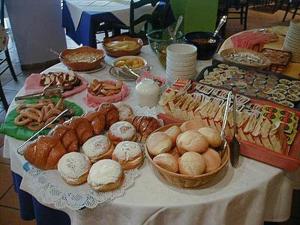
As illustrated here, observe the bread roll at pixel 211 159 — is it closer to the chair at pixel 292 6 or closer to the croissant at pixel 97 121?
the croissant at pixel 97 121

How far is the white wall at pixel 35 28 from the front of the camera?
2787mm

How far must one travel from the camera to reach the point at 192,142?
0.67 meters

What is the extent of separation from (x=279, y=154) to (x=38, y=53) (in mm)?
2754

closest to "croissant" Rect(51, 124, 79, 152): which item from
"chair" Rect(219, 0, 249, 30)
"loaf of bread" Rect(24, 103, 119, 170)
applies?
"loaf of bread" Rect(24, 103, 119, 170)

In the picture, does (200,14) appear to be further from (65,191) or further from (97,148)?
(65,191)

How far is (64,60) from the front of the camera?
1.17 metres

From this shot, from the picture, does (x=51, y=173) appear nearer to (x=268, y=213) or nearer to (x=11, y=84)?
(x=268, y=213)

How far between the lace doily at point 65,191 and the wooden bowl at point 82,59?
0.54 m

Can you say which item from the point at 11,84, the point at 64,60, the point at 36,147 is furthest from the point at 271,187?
the point at 11,84

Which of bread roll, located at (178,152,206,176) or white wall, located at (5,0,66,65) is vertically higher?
bread roll, located at (178,152,206,176)

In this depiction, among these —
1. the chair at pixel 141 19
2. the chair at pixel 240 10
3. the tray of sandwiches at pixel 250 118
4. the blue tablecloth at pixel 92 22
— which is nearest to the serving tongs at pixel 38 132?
the tray of sandwiches at pixel 250 118

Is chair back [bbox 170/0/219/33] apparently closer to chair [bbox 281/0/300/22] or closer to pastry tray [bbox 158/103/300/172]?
pastry tray [bbox 158/103/300/172]

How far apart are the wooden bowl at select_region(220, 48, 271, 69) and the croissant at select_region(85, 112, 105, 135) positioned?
1.85ft

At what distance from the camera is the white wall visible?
2.79m
